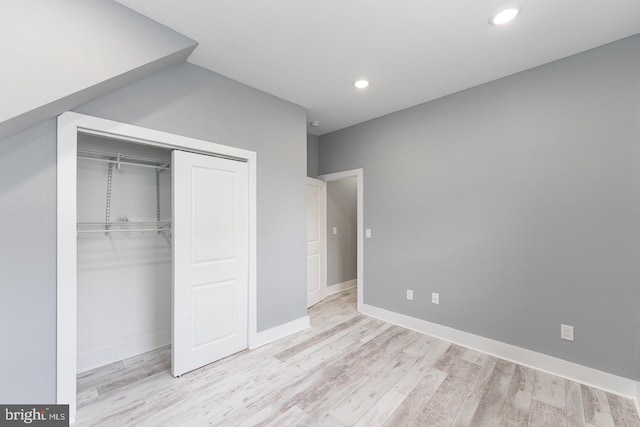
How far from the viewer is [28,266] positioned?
156 centimetres

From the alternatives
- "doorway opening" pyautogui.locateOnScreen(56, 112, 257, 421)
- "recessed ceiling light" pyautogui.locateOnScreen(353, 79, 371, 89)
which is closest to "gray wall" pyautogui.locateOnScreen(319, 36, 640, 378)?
"recessed ceiling light" pyautogui.locateOnScreen(353, 79, 371, 89)

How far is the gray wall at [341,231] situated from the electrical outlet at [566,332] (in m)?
2.99

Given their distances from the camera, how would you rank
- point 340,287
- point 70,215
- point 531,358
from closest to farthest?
point 70,215 → point 531,358 → point 340,287

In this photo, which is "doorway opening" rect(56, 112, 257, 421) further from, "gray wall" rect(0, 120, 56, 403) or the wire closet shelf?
the wire closet shelf

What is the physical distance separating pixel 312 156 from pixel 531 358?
12.0 ft

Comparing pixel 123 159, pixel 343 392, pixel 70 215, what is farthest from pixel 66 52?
pixel 343 392

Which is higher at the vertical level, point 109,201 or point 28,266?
point 109,201

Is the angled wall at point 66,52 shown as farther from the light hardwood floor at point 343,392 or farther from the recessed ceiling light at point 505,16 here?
the recessed ceiling light at point 505,16

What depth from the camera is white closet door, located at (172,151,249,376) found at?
2217 millimetres

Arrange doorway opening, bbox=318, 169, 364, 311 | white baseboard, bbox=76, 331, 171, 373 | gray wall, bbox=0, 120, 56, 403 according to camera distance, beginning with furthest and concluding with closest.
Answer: doorway opening, bbox=318, 169, 364, 311 → white baseboard, bbox=76, 331, 171, 373 → gray wall, bbox=0, 120, 56, 403

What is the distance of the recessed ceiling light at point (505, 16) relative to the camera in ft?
5.57

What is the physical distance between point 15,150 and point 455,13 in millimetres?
2905

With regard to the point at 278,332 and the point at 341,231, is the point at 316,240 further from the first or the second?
the point at 278,332

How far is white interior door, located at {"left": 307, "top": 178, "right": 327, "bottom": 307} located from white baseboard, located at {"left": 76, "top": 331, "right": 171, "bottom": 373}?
1.96 meters
